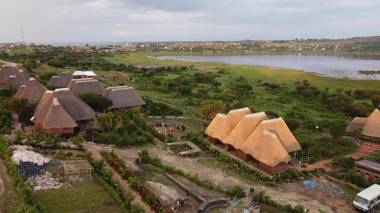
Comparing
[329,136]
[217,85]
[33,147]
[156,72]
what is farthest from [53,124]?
[156,72]

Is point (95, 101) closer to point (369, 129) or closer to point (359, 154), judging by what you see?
point (359, 154)

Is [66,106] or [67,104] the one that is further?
[67,104]

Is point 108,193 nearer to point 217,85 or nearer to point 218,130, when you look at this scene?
point 218,130

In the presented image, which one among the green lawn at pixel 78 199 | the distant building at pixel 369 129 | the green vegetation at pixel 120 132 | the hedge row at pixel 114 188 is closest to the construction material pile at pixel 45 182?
the green lawn at pixel 78 199

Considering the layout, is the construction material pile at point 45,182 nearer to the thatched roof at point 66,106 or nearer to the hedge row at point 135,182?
the hedge row at point 135,182

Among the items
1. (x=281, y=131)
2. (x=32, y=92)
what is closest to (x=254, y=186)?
(x=281, y=131)

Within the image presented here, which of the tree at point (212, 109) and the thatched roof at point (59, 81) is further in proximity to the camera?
the thatched roof at point (59, 81)

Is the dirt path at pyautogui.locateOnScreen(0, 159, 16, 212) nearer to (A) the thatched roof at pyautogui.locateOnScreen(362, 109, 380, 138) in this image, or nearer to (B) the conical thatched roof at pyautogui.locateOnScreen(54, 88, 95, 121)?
(B) the conical thatched roof at pyautogui.locateOnScreen(54, 88, 95, 121)

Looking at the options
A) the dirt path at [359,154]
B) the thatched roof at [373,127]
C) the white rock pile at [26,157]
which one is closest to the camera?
the white rock pile at [26,157]
